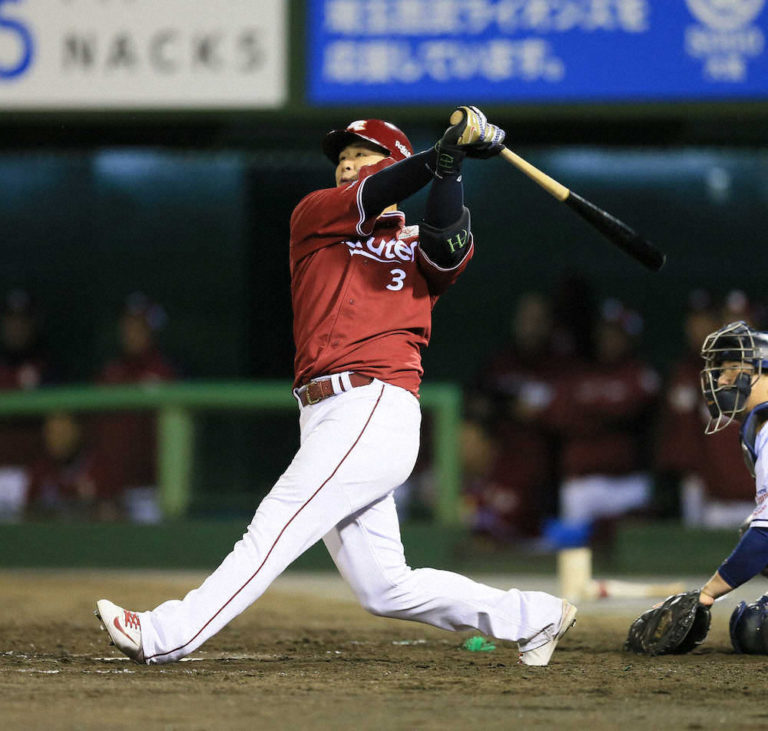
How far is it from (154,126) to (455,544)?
2.92 m

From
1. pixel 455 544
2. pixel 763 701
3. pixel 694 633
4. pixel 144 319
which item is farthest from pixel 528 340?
pixel 763 701

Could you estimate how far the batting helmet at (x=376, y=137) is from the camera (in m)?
4.01

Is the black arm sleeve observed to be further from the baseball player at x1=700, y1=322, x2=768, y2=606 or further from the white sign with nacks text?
the white sign with nacks text

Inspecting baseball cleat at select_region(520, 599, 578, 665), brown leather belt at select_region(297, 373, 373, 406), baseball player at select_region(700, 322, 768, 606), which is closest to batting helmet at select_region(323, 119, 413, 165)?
brown leather belt at select_region(297, 373, 373, 406)

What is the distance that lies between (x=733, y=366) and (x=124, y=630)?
6.59 feet

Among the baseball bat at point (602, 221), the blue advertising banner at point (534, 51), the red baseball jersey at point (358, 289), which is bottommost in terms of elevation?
→ the red baseball jersey at point (358, 289)

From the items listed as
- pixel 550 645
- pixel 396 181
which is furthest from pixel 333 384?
pixel 550 645

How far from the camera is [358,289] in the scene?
3.77m

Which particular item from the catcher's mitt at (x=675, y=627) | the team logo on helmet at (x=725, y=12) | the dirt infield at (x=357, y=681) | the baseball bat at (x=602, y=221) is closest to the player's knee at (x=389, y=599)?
the dirt infield at (x=357, y=681)

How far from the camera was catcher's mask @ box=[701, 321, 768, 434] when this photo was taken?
13.8 ft

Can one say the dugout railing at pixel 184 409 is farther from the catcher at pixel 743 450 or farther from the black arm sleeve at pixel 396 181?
the black arm sleeve at pixel 396 181

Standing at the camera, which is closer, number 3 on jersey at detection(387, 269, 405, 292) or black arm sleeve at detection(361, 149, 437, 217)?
black arm sleeve at detection(361, 149, 437, 217)

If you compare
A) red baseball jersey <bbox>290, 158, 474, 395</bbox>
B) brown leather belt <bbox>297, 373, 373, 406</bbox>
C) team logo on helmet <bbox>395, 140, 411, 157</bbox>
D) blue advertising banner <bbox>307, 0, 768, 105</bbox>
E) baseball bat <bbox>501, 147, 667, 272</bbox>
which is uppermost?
blue advertising banner <bbox>307, 0, 768, 105</bbox>

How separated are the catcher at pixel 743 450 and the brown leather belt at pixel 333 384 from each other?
3.77ft
